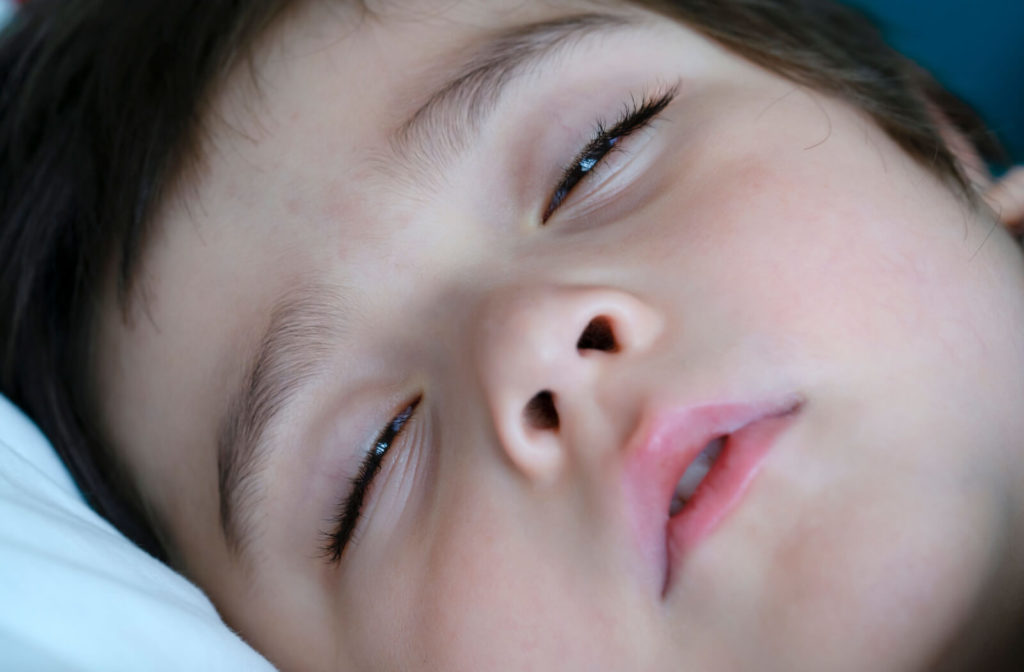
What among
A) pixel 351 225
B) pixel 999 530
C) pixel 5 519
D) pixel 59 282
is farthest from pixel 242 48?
pixel 999 530

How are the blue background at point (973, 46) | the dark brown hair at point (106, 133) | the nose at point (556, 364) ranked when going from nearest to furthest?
the nose at point (556, 364) < the dark brown hair at point (106, 133) < the blue background at point (973, 46)

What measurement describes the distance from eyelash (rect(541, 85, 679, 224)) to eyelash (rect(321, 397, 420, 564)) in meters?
0.28

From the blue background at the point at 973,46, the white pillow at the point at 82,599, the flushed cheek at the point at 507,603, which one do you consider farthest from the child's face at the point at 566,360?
the blue background at the point at 973,46

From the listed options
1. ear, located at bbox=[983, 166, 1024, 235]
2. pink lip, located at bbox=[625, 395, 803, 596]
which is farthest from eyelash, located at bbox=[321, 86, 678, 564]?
ear, located at bbox=[983, 166, 1024, 235]

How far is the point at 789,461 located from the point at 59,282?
0.96 metres

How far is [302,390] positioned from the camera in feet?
2.66

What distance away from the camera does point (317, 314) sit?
80cm

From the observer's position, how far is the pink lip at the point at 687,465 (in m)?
0.63

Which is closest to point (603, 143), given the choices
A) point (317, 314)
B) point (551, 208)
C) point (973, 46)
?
point (551, 208)

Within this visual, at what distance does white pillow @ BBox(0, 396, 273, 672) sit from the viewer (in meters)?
0.56

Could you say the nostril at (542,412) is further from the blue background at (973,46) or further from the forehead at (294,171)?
the blue background at (973,46)

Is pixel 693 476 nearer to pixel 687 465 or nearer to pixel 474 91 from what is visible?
pixel 687 465

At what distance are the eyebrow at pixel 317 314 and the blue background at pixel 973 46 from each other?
0.88 metres

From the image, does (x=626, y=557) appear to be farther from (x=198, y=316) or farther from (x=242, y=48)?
(x=242, y=48)
